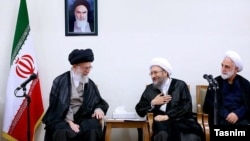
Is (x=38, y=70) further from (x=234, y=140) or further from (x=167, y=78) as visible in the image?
(x=234, y=140)

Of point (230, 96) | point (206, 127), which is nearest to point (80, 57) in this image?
point (206, 127)

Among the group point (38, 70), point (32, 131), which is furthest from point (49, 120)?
point (38, 70)

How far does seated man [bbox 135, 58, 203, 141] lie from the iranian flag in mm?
1215

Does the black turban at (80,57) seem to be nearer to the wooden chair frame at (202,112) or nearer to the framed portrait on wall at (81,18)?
the framed portrait on wall at (81,18)

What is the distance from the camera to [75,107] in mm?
3842

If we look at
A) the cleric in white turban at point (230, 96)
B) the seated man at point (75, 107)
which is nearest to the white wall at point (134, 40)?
the cleric in white turban at point (230, 96)

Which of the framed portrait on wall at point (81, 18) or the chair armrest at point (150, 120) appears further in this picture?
the framed portrait on wall at point (81, 18)

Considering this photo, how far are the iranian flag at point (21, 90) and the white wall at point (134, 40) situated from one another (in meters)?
0.22

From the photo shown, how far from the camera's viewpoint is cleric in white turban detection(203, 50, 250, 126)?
388 cm

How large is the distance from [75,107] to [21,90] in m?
0.76

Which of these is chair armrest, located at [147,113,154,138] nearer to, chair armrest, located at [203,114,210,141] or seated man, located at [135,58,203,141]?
seated man, located at [135,58,203,141]

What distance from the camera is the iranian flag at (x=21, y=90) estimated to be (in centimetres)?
422

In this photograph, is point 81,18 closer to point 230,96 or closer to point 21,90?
point 21,90

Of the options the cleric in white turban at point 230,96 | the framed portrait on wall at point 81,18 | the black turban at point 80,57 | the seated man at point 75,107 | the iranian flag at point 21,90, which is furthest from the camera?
the framed portrait on wall at point 81,18
